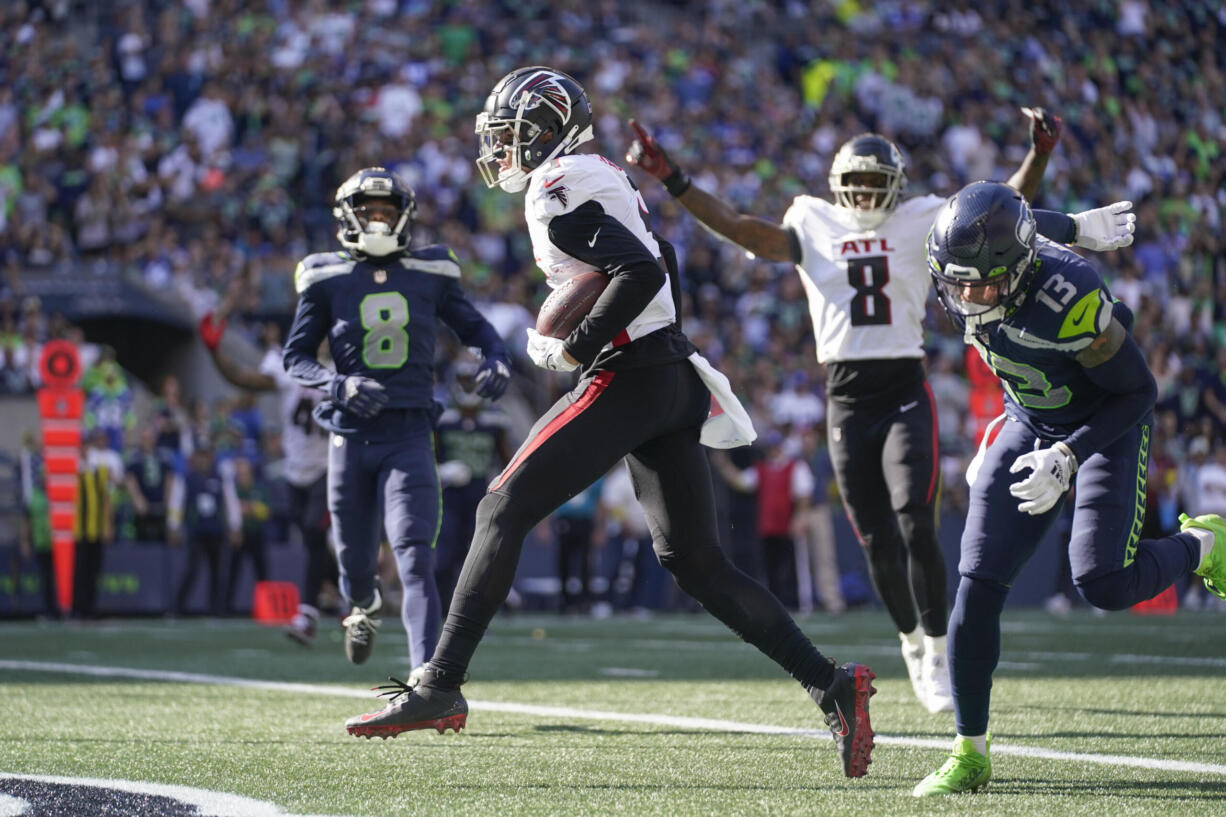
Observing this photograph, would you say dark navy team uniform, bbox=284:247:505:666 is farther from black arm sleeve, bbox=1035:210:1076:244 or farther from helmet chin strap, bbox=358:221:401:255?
black arm sleeve, bbox=1035:210:1076:244

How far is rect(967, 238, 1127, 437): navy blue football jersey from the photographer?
418 cm

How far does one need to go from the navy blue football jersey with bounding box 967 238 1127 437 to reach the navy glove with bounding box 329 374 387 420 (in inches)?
95.6

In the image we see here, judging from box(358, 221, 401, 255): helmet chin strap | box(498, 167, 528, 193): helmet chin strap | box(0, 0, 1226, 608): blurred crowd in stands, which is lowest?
box(498, 167, 528, 193): helmet chin strap

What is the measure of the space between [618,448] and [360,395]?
189 cm

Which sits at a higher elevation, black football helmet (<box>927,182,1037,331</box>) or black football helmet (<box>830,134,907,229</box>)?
black football helmet (<box>830,134,907,229</box>)

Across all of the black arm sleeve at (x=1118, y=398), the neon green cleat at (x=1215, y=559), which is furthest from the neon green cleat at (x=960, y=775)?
the neon green cleat at (x=1215, y=559)

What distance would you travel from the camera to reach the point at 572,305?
4590 millimetres

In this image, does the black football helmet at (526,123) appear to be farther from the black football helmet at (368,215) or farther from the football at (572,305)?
the black football helmet at (368,215)

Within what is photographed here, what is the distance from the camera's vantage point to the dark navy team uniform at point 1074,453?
421 centimetres

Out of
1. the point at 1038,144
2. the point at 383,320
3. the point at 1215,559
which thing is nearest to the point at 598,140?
the point at 383,320

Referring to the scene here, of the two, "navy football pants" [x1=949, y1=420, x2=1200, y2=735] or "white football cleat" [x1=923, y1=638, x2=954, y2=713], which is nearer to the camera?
"navy football pants" [x1=949, y1=420, x2=1200, y2=735]

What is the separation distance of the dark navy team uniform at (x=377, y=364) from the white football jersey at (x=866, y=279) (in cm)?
123

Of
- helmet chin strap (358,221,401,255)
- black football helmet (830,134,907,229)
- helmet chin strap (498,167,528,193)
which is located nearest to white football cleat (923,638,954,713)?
black football helmet (830,134,907,229)

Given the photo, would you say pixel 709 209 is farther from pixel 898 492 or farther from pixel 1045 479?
pixel 1045 479
